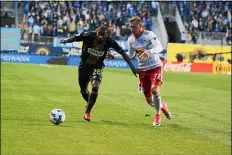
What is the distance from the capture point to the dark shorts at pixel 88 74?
12.9 metres

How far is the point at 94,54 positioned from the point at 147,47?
1220mm

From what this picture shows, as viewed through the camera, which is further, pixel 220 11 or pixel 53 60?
pixel 220 11

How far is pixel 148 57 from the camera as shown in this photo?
41.4 feet

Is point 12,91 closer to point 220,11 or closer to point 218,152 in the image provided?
point 218,152

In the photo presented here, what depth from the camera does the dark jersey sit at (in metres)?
12.7

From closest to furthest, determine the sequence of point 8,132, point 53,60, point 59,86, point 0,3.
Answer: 1. point 8,132
2. point 59,86
3. point 53,60
4. point 0,3

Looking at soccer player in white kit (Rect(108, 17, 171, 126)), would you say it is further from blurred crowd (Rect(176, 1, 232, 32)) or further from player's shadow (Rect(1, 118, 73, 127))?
blurred crowd (Rect(176, 1, 232, 32))

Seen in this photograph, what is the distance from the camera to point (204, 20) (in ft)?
188

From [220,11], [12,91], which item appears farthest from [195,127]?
[220,11]

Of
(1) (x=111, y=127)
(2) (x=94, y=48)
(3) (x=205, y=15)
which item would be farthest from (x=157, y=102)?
(3) (x=205, y=15)

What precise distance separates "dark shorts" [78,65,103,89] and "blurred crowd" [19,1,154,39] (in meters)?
37.4

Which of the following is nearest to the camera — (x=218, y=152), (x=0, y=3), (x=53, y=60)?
(x=218, y=152)

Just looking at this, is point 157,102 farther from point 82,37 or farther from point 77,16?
point 77,16

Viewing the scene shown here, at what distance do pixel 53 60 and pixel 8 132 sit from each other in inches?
1497
